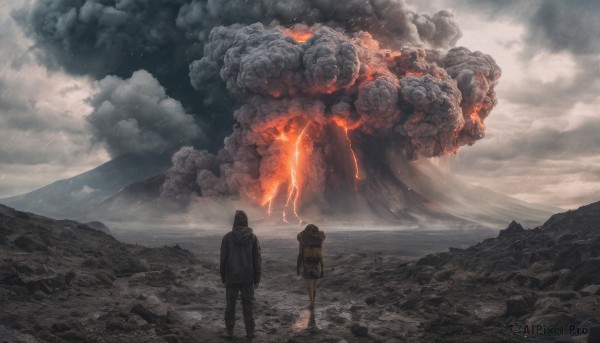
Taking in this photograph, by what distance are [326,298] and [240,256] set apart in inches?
258

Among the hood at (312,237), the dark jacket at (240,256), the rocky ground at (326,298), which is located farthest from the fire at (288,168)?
the dark jacket at (240,256)

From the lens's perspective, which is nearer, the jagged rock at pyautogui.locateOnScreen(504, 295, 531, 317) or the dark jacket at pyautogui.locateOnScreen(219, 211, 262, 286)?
the dark jacket at pyautogui.locateOnScreen(219, 211, 262, 286)

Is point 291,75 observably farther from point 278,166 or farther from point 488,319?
point 488,319

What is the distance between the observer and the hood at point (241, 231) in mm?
8617

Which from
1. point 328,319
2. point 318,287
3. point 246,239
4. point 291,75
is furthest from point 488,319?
point 291,75

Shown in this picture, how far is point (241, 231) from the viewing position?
8648 millimetres

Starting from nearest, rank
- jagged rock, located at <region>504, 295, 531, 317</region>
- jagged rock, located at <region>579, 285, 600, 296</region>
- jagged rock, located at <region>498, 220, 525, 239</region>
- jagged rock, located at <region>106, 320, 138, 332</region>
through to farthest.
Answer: jagged rock, located at <region>106, 320, 138, 332</region>, jagged rock, located at <region>504, 295, 531, 317</region>, jagged rock, located at <region>579, 285, 600, 296</region>, jagged rock, located at <region>498, 220, 525, 239</region>

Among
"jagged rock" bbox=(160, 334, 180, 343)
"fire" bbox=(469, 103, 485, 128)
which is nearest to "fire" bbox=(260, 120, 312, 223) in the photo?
"fire" bbox=(469, 103, 485, 128)

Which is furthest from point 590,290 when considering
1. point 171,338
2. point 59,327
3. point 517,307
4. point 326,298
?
point 59,327

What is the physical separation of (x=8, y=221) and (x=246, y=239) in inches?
613

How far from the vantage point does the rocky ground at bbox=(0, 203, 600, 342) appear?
8.56 meters

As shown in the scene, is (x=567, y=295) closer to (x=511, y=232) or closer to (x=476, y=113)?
(x=511, y=232)

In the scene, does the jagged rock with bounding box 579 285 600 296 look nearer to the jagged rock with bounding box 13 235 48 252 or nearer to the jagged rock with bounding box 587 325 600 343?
the jagged rock with bounding box 587 325 600 343

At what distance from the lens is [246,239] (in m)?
8.66
